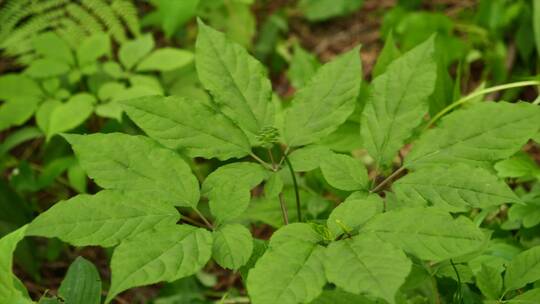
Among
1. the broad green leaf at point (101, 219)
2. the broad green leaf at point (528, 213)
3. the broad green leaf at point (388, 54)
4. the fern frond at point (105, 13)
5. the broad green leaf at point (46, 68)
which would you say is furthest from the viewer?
the fern frond at point (105, 13)

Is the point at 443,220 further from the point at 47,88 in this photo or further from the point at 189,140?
the point at 47,88

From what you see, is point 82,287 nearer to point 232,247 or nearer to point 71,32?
point 232,247

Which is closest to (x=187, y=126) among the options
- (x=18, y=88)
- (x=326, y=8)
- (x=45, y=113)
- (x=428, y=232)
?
(x=428, y=232)

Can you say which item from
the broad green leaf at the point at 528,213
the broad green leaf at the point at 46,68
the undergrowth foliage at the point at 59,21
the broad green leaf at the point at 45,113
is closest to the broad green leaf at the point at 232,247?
the broad green leaf at the point at 528,213

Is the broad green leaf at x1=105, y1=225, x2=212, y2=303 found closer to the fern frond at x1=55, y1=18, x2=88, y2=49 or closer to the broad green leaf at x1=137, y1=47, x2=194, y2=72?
the broad green leaf at x1=137, y1=47, x2=194, y2=72

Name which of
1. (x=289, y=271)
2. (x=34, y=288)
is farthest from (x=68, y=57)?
(x=289, y=271)

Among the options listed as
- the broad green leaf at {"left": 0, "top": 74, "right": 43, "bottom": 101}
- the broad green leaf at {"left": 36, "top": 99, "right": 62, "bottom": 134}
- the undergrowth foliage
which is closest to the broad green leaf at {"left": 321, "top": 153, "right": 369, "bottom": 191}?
the broad green leaf at {"left": 36, "top": 99, "right": 62, "bottom": 134}

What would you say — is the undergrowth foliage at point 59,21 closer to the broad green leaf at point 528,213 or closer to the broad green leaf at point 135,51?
the broad green leaf at point 135,51
